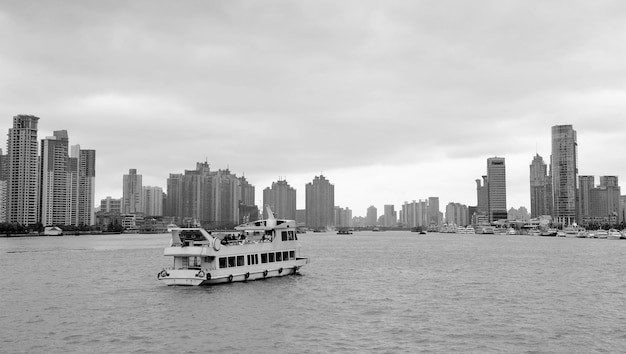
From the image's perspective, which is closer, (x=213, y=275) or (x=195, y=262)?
(x=213, y=275)

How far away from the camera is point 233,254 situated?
52.8 m

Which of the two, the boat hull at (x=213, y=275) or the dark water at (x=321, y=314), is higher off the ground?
the boat hull at (x=213, y=275)

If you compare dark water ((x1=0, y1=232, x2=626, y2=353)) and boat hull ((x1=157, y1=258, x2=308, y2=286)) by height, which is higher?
boat hull ((x1=157, y1=258, x2=308, y2=286))

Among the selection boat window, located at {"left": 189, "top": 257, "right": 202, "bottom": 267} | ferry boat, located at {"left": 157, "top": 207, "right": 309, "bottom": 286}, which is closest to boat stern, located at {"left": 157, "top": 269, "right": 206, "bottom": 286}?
ferry boat, located at {"left": 157, "top": 207, "right": 309, "bottom": 286}

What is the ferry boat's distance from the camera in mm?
49812

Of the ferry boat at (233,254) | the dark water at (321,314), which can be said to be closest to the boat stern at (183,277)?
the ferry boat at (233,254)

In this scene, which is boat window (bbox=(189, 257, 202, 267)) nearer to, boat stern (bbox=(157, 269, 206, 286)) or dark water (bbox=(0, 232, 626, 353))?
boat stern (bbox=(157, 269, 206, 286))

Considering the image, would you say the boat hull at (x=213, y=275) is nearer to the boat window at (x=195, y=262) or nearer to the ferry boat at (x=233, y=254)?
the ferry boat at (x=233, y=254)

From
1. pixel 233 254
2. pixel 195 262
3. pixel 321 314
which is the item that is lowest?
pixel 321 314

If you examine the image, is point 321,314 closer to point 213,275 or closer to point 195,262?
point 213,275

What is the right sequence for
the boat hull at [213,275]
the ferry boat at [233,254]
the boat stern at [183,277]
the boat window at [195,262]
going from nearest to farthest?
1. the boat stern at [183,277]
2. the boat hull at [213,275]
3. the ferry boat at [233,254]
4. the boat window at [195,262]

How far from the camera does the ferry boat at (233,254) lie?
49812 mm

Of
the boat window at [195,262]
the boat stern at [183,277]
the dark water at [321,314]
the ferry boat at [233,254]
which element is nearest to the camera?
the dark water at [321,314]

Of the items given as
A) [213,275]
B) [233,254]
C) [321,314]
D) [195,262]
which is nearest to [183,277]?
[195,262]
